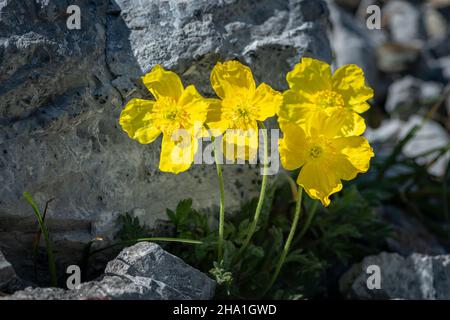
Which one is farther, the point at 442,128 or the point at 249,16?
the point at 442,128

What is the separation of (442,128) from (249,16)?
9.72 feet

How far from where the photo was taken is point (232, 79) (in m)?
2.28

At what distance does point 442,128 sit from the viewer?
521 centimetres

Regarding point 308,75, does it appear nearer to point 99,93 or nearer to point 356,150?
point 356,150

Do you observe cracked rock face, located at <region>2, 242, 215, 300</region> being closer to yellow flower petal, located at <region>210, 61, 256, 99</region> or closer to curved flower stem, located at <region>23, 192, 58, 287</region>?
curved flower stem, located at <region>23, 192, 58, 287</region>

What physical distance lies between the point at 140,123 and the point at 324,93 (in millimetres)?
673

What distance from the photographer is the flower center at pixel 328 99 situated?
2.32m

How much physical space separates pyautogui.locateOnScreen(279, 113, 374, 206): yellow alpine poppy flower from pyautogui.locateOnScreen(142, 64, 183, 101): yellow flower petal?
390mm

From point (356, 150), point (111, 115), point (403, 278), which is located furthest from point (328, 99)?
point (403, 278)

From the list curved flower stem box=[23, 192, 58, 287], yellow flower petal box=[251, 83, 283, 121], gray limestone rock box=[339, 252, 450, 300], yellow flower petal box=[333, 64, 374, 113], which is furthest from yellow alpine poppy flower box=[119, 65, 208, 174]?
gray limestone rock box=[339, 252, 450, 300]

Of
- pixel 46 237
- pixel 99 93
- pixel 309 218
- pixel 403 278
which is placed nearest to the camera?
pixel 46 237
